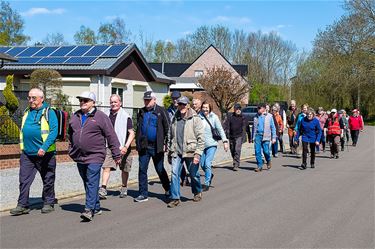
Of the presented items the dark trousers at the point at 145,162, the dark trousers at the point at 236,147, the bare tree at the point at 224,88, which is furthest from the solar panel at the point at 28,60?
the dark trousers at the point at 145,162

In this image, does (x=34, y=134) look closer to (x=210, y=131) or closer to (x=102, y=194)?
(x=102, y=194)

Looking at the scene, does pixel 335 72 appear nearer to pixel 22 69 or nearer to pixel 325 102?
pixel 325 102

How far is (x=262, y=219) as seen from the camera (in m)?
7.59

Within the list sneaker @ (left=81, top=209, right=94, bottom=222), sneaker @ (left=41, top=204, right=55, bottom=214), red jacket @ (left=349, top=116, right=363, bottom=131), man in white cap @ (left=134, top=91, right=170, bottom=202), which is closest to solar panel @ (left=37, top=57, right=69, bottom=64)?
red jacket @ (left=349, top=116, right=363, bottom=131)

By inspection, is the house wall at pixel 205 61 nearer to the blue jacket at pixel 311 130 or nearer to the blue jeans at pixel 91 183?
the blue jacket at pixel 311 130

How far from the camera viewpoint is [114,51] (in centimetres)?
2464

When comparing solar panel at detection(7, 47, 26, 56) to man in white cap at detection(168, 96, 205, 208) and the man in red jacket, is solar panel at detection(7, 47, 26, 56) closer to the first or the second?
the man in red jacket

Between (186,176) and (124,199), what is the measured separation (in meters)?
2.30

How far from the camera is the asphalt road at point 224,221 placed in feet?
20.7

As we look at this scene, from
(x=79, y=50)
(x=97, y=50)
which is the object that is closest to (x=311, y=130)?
(x=97, y=50)

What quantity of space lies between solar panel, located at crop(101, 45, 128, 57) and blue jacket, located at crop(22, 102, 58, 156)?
54.0ft

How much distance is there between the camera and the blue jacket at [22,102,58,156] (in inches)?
307

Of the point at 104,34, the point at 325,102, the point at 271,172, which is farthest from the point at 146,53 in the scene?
the point at 271,172

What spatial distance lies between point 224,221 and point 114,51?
1835 cm
